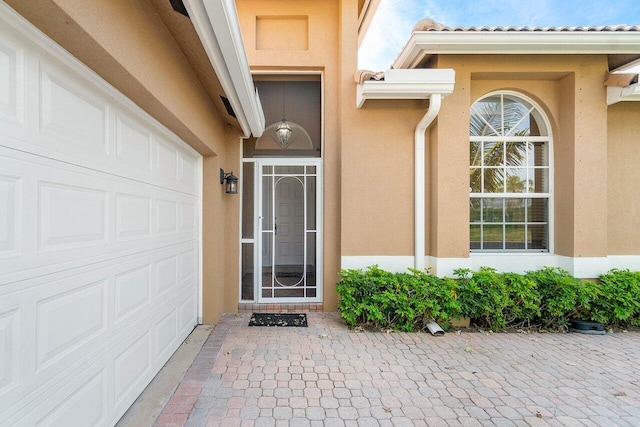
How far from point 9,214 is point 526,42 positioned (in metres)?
6.17

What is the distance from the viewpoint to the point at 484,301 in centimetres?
433

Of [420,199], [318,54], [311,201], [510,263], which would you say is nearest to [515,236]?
[510,263]

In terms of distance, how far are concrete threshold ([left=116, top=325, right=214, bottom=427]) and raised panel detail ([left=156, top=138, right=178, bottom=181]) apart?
7.21ft

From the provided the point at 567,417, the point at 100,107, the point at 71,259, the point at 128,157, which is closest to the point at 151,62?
the point at 100,107

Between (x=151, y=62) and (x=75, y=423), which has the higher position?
(x=151, y=62)

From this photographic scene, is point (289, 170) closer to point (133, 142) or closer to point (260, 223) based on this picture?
point (260, 223)

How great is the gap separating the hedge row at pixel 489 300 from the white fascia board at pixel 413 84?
2.84 metres

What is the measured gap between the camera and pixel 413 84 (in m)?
4.36

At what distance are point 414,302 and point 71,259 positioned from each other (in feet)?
13.3

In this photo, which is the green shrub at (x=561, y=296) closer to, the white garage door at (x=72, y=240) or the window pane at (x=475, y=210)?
the window pane at (x=475, y=210)

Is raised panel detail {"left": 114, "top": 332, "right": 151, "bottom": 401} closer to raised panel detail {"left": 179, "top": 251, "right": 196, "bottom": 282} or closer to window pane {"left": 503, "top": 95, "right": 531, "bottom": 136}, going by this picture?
raised panel detail {"left": 179, "top": 251, "right": 196, "bottom": 282}

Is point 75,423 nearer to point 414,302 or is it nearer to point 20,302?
point 20,302

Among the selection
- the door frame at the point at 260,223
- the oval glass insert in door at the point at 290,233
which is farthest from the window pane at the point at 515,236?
the oval glass insert in door at the point at 290,233

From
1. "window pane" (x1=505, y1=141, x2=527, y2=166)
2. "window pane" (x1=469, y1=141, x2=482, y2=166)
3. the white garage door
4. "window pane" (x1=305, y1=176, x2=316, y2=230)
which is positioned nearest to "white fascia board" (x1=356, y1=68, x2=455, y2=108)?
"window pane" (x1=469, y1=141, x2=482, y2=166)
